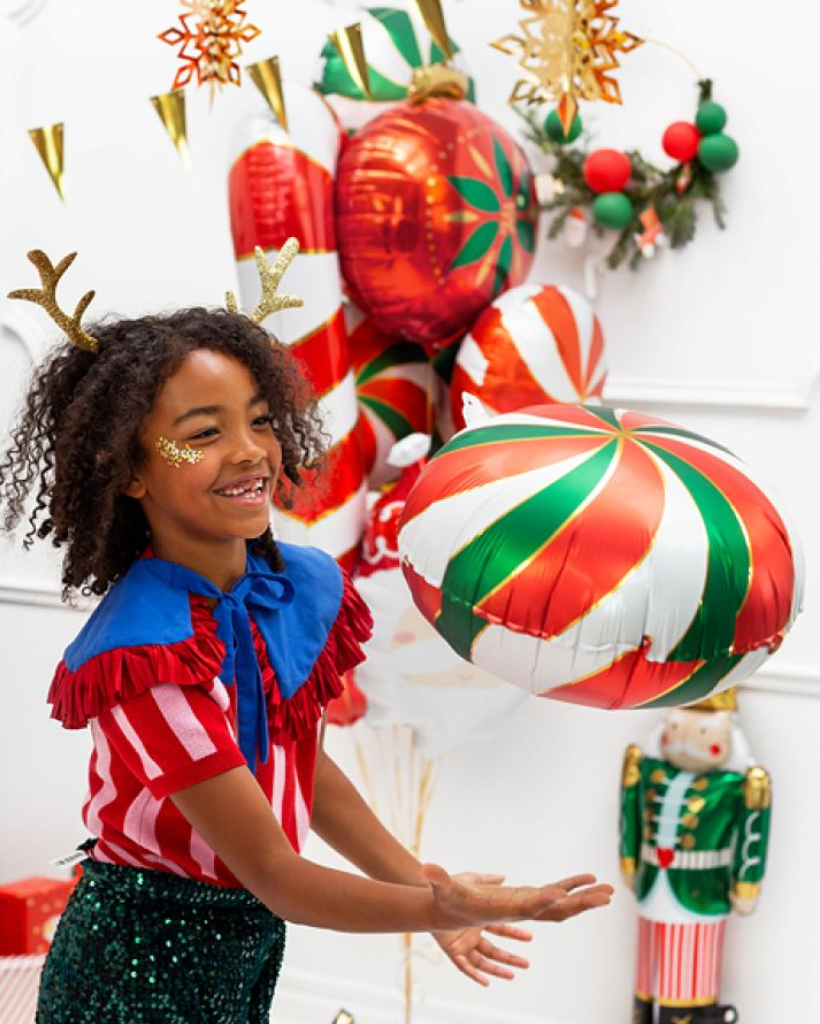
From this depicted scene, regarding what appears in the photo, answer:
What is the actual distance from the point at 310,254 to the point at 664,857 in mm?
1185

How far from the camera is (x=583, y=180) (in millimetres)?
2602

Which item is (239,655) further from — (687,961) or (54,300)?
(687,961)

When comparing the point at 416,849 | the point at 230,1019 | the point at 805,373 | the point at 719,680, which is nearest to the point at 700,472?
the point at 719,680

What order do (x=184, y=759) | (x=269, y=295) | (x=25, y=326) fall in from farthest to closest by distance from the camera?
(x=25, y=326), (x=269, y=295), (x=184, y=759)

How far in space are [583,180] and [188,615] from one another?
1.58m

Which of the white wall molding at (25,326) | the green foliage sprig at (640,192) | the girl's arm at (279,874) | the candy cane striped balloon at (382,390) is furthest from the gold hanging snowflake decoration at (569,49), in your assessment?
the girl's arm at (279,874)

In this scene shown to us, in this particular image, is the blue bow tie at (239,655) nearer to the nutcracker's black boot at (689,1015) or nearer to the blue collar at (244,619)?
the blue collar at (244,619)

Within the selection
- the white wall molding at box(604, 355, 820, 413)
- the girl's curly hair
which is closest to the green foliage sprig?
the white wall molding at box(604, 355, 820, 413)

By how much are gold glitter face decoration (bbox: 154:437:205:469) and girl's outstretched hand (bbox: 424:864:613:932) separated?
0.41 meters

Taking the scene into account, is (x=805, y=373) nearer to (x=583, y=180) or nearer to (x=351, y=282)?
(x=583, y=180)

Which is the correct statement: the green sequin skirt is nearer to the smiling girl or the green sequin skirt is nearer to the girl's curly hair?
the smiling girl

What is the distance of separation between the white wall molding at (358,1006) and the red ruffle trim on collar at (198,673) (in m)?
1.74

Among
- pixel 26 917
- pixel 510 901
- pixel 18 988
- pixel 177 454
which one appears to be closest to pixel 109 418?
pixel 177 454

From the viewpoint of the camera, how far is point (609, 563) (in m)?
1.40
